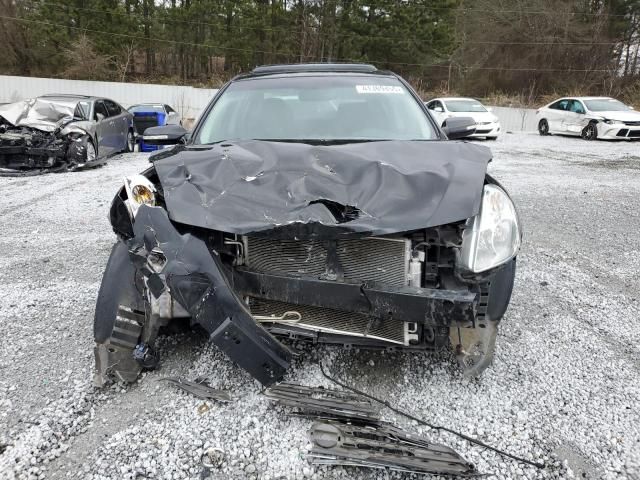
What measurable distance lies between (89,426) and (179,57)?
1476 inches

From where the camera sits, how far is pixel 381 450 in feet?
5.78

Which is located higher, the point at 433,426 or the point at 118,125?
the point at 118,125

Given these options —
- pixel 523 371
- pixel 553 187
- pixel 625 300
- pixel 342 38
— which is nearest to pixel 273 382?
pixel 523 371

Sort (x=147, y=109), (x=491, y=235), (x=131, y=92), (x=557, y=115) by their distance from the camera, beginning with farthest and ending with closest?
(x=131, y=92) < (x=557, y=115) < (x=147, y=109) < (x=491, y=235)

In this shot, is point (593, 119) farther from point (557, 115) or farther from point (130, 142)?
point (130, 142)

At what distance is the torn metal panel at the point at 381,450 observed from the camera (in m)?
1.70

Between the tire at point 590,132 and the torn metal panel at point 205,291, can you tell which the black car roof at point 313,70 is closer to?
the torn metal panel at point 205,291

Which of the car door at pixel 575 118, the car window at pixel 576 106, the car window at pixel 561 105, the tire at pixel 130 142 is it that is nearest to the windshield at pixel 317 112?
the tire at pixel 130 142

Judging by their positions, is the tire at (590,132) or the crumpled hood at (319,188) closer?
the crumpled hood at (319,188)

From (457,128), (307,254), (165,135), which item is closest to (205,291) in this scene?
(307,254)

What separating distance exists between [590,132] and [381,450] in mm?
16245

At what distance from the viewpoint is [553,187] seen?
750 centimetres

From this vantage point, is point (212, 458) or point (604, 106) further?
point (604, 106)

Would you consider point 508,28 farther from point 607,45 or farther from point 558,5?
point 607,45
